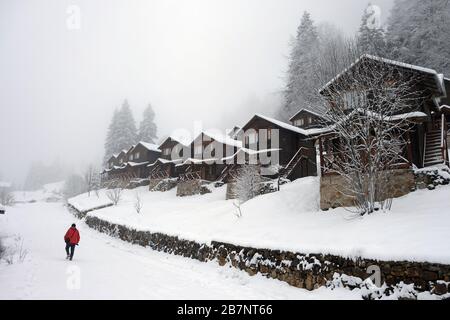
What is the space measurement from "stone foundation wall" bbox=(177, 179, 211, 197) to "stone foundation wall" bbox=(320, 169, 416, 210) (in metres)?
19.5

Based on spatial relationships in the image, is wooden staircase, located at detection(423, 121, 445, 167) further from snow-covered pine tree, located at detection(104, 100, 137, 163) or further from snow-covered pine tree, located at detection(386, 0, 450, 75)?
snow-covered pine tree, located at detection(104, 100, 137, 163)

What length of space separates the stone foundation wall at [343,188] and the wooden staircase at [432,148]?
4622 millimetres

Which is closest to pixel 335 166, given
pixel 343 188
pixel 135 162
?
pixel 343 188

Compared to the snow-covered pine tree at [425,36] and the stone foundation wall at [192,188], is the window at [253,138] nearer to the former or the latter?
the stone foundation wall at [192,188]

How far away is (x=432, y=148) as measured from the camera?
712 inches

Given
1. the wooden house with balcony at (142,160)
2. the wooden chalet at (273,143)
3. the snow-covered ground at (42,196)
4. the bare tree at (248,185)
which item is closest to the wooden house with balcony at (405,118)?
the bare tree at (248,185)

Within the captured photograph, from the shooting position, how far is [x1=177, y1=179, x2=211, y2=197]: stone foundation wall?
33562 mm

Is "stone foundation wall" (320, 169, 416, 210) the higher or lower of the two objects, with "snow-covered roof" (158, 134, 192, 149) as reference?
lower

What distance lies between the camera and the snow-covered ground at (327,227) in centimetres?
830

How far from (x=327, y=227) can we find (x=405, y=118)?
7418mm

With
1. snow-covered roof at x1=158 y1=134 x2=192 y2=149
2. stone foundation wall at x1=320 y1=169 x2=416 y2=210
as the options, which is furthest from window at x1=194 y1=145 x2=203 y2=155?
stone foundation wall at x1=320 y1=169 x2=416 y2=210

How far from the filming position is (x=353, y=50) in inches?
553
